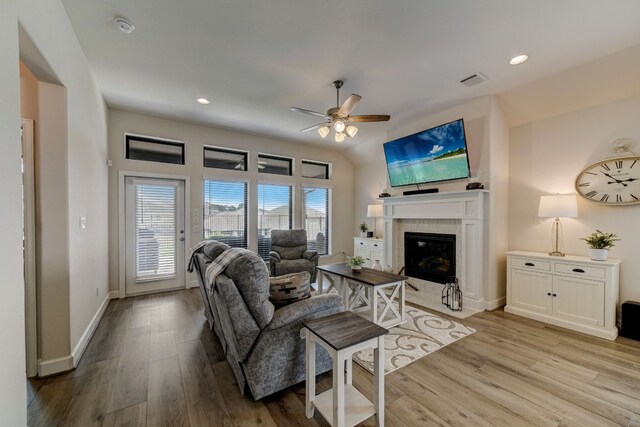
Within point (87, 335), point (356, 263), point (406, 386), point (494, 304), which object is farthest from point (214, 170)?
point (494, 304)

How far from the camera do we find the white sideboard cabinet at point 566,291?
111 inches

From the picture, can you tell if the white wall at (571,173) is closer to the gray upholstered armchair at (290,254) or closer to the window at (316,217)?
the gray upholstered armchair at (290,254)

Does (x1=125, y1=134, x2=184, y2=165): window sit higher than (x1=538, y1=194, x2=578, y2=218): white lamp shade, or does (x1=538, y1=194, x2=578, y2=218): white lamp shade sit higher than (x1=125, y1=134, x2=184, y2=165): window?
(x1=125, y1=134, x2=184, y2=165): window

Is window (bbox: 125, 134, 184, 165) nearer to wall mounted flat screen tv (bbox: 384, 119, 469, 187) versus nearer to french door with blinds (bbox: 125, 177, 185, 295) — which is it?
french door with blinds (bbox: 125, 177, 185, 295)

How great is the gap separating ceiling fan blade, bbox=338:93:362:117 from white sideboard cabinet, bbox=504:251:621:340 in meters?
2.84

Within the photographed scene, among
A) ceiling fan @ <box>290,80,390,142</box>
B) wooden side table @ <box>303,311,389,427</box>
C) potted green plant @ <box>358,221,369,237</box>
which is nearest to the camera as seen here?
wooden side table @ <box>303,311,389,427</box>

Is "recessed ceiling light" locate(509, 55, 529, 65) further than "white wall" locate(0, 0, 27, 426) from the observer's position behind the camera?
Yes

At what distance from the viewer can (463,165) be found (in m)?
3.77

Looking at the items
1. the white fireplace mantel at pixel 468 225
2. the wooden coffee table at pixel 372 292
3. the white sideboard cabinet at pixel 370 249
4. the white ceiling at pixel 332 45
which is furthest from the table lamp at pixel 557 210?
the white sideboard cabinet at pixel 370 249

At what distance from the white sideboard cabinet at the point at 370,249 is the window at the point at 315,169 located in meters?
1.75

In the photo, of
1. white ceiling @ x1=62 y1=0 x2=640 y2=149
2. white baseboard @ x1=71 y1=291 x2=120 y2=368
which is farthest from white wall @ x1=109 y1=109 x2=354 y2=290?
white baseboard @ x1=71 y1=291 x2=120 y2=368

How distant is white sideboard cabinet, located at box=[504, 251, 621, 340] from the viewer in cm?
282

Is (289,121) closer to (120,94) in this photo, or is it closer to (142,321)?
(120,94)

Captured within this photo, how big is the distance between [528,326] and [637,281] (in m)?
1.23
